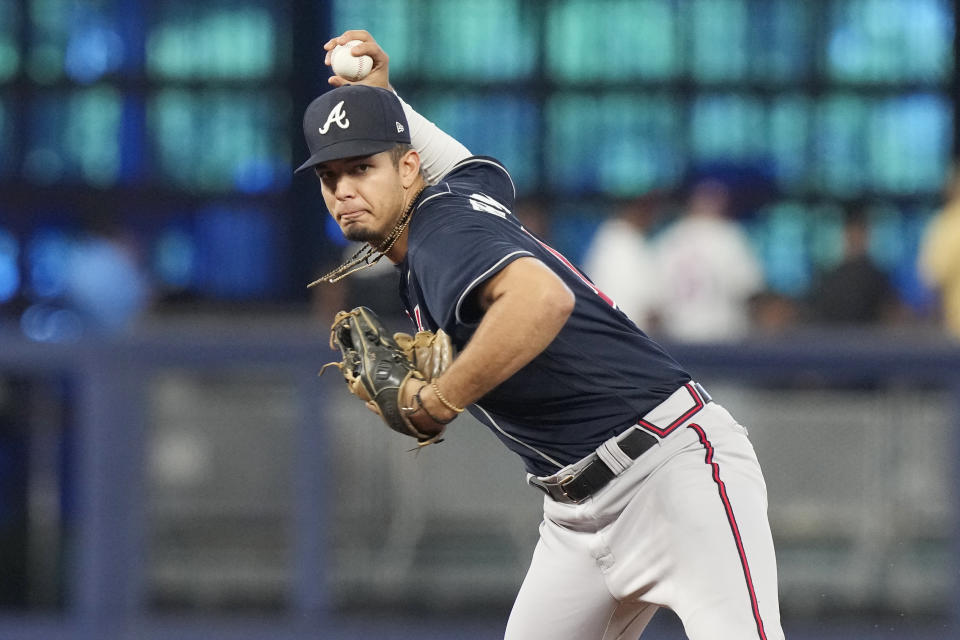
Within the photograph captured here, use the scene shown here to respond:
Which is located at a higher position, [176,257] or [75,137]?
[75,137]

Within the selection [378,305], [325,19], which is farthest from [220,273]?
[378,305]

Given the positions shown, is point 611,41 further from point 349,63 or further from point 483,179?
point 483,179

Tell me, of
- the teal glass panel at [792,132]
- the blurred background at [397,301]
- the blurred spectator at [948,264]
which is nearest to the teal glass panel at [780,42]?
the blurred background at [397,301]

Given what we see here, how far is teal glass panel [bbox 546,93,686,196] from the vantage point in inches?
438

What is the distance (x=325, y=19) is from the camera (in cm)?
1132

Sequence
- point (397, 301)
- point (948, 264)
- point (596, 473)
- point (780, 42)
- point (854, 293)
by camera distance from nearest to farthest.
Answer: point (596, 473) < point (397, 301) < point (948, 264) < point (854, 293) < point (780, 42)

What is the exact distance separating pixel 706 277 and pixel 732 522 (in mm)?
5868

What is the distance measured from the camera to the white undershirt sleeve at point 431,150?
4.05 meters

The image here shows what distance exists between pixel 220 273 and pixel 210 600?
4.58m

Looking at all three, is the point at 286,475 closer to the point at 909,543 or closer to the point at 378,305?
the point at 378,305

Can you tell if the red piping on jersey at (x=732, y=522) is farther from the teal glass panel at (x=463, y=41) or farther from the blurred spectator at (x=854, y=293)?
the teal glass panel at (x=463, y=41)

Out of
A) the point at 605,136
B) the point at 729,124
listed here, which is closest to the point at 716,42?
the point at 729,124

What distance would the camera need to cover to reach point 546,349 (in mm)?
3611

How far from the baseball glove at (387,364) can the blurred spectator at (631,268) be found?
18.4 ft
